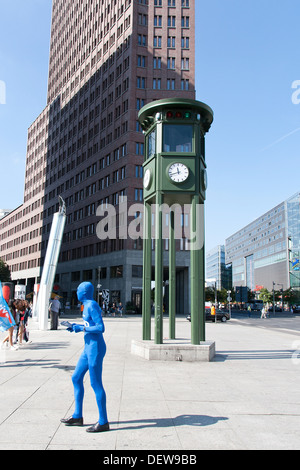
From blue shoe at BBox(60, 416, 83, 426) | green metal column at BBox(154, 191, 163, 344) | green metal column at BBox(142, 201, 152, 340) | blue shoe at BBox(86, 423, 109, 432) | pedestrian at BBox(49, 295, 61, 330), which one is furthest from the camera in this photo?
pedestrian at BBox(49, 295, 61, 330)

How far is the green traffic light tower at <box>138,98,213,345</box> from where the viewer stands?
1244 centimetres

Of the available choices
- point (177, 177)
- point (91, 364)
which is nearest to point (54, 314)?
point (177, 177)

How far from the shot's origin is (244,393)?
25.6ft

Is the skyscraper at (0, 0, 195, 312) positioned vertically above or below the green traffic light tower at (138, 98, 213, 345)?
above

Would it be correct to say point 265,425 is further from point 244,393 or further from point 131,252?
point 131,252

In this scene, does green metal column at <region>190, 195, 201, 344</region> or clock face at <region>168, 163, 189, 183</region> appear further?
clock face at <region>168, 163, 189, 183</region>

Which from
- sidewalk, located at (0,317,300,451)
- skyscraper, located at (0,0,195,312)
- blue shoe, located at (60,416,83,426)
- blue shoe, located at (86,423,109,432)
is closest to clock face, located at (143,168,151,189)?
sidewalk, located at (0,317,300,451)

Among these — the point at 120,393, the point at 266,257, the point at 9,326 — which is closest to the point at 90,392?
the point at 120,393

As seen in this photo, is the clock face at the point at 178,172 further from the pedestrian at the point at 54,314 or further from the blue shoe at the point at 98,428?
the pedestrian at the point at 54,314

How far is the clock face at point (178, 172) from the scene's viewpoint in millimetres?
12523

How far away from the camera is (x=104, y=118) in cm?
6656

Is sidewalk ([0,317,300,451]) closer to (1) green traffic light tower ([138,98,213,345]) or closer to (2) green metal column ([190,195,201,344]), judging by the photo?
(2) green metal column ([190,195,201,344])

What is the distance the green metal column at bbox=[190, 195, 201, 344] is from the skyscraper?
1701 inches

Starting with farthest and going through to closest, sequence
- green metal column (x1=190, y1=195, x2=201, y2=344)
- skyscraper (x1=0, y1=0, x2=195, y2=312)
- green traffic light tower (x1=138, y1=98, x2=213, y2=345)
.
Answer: skyscraper (x1=0, y1=0, x2=195, y2=312) → green traffic light tower (x1=138, y1=98, x2=213, y2=345) → green metal column (x1=190, y1=195, x2=201, y2=344)
